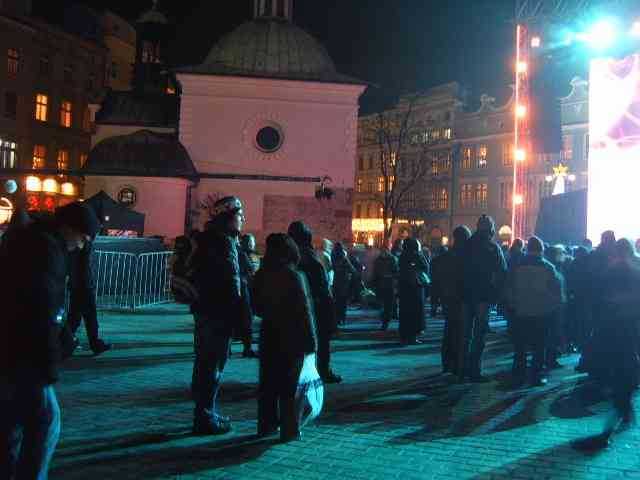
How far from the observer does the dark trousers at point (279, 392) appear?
5.89 meters

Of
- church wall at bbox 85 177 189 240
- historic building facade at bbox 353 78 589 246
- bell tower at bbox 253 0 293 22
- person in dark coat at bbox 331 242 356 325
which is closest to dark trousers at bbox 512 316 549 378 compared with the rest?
person in dark coat at bbox 331 242 356 325

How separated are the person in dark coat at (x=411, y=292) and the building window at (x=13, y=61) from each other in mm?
40604

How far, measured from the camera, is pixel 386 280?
49.2ft

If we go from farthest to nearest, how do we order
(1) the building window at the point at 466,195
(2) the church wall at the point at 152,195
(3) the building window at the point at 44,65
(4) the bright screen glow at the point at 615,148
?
(1) the building window at the point at 466,195 < (3) the building window at the point at 44,65 < (2) the church wall at the point at 152,195 < (4) the bright screen glow at the point at 615,148

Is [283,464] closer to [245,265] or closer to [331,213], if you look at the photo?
[245,265]

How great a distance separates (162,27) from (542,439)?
4528 centimetres

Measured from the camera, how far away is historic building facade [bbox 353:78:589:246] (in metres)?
52.3

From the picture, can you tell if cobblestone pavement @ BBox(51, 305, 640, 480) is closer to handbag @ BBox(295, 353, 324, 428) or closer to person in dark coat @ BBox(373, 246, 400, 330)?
handbag @ BBox(295, 353, 324, 428)

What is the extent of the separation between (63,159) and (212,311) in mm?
49115

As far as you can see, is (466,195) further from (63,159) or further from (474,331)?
(474,331)

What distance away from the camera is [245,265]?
11.3 metres

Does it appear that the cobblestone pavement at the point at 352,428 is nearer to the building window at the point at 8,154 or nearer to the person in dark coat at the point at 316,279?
the person in dark coat at the point at 316,279

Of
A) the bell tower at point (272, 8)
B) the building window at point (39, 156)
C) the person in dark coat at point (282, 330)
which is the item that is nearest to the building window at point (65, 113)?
the building window at point (39, 156)

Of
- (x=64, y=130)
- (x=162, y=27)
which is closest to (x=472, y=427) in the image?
(x=162, y=27)
